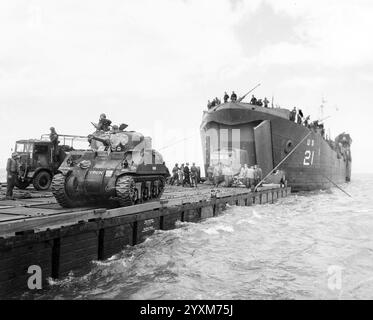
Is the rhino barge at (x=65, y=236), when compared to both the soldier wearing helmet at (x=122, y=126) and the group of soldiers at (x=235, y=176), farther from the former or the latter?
the group of soldiers at (x=235, y=176)

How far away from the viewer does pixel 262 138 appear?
99.0 ft

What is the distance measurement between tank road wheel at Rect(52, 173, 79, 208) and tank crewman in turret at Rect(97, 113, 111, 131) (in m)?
3.39

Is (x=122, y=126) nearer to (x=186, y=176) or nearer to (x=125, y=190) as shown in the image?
(x=125, y=190)

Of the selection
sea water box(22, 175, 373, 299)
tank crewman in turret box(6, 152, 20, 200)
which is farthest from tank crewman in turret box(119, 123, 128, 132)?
tank crewman in turret box(6, 152, 20, 200)

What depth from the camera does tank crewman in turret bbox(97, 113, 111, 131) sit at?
49.0 ft

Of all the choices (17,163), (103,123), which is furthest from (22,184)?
(103,123)

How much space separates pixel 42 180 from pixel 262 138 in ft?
52.6

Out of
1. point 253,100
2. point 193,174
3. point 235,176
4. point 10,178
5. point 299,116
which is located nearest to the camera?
point 10,178

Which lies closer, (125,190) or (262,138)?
(125,190)
